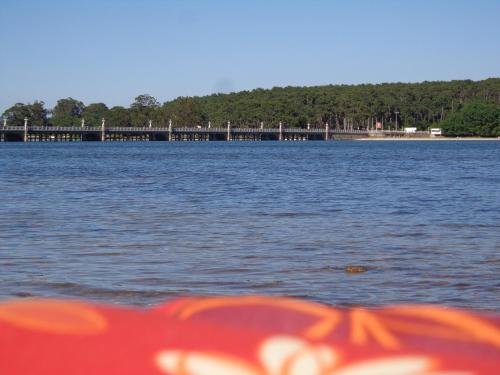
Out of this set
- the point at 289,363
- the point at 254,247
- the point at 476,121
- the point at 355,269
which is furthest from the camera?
the point at 476,121

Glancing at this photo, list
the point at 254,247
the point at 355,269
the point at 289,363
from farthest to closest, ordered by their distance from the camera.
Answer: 1. the point at 254,247
2. the point at 355,269
3. the point at 289,363

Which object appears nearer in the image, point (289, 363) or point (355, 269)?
point (289, 363)

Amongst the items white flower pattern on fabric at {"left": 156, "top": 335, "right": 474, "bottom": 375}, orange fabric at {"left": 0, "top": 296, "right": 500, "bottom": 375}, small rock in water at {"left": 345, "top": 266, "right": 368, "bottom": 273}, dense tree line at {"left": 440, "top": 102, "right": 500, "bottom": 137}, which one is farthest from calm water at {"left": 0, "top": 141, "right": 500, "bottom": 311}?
dense tree line at {"left": 440, "top": 102, "right": 500, "bottom": 137}

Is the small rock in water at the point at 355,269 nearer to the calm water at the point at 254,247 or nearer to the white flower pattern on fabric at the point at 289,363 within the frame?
the calm water at the point at 254,247

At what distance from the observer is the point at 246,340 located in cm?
212

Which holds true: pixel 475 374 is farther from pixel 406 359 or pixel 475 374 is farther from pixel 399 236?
pixel 399 236

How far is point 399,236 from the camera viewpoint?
15.9 meters

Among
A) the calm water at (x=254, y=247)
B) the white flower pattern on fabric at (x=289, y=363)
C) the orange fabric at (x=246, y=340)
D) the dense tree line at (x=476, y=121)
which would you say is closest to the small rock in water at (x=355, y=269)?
the calm water at (x=254, y=247)

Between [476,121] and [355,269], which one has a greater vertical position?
[476,121]

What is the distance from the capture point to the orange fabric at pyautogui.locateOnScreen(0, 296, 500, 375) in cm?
199

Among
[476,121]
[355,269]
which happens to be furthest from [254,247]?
[476,121]

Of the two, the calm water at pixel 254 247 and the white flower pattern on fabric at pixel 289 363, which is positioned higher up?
the white flower pattern on fabric at pixel 289 363

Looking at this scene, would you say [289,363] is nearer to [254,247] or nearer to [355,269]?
[355,269]

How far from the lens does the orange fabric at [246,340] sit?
1990mm
